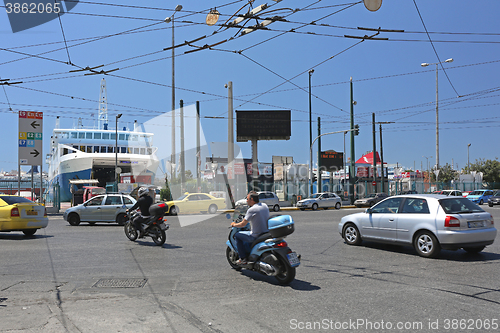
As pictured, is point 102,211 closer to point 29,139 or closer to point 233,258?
point 29,139

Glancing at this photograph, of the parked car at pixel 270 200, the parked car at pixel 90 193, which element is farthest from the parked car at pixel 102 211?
the parked car at pixel 90 193

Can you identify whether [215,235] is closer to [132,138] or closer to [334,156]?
[334,156]

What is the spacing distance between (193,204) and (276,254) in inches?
772

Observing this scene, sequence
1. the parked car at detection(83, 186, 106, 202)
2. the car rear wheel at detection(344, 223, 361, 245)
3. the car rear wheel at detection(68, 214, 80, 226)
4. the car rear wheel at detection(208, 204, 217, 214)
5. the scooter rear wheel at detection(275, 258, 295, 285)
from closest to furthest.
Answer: the scooter rear wheel at detection(275, 258, 295, 285)
the car rear wheel at detection(344, 223, 361, 245)
the car rear wheel at detection(68, 214, 80, 226)
the car rear wheel at detection(208, 204, 217, 214)
the parked car at detection(83, 186, 106, 202)

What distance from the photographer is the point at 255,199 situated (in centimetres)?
700

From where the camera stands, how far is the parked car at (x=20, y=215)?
502 inches

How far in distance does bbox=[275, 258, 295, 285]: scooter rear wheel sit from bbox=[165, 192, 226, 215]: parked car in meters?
19.1

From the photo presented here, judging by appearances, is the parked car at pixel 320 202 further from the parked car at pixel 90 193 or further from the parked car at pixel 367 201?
the parked car at pixel 90 193

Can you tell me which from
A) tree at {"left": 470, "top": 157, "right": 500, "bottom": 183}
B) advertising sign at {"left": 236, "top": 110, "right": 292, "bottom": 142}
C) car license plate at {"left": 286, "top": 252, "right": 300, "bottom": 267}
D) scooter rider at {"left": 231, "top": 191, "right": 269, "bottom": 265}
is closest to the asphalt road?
car license plate at {"left": 286, "top": 252, "right": 300, "bottom": 267}

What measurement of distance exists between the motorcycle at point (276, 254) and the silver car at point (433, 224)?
3936 millimetres

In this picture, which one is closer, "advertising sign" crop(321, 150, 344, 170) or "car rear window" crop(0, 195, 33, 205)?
"car rear window" crop(0, 195, 33, 205)

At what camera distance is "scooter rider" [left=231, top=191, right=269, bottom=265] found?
6832 millimetres

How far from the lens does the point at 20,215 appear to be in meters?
12.9

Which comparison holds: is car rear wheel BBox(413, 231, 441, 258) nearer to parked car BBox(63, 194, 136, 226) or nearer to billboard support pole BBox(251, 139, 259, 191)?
parked car BBox(63, 194, 136, 226)
